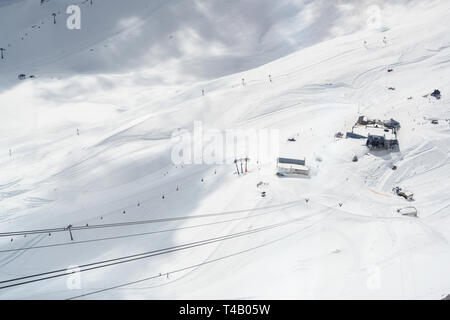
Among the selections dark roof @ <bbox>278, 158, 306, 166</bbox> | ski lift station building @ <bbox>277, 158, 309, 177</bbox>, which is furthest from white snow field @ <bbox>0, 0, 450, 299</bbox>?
dark roof @ <bbox>278, 158, 306, 166</bbox>

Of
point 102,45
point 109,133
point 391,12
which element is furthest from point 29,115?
point 391,12

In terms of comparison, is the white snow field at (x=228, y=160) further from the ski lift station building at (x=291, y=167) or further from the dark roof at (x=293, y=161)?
the dark roof at (x=293, y=161)

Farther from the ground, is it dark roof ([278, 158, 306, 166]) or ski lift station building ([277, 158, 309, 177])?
dark roof ([278, 158, 306, 166])

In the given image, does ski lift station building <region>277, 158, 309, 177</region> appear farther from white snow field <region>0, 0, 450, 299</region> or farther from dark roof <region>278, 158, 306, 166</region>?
white snow field <region>0, 0, 450, 299</region>

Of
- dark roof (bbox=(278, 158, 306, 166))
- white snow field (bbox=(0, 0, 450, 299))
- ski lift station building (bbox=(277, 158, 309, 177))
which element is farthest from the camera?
dark roof (bbox=(278, 158, 306, 166))

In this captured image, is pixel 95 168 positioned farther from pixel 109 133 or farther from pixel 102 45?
pixel 102 45

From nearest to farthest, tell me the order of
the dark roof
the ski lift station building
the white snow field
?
the white snow field < the ski lift station building < the dark roof
